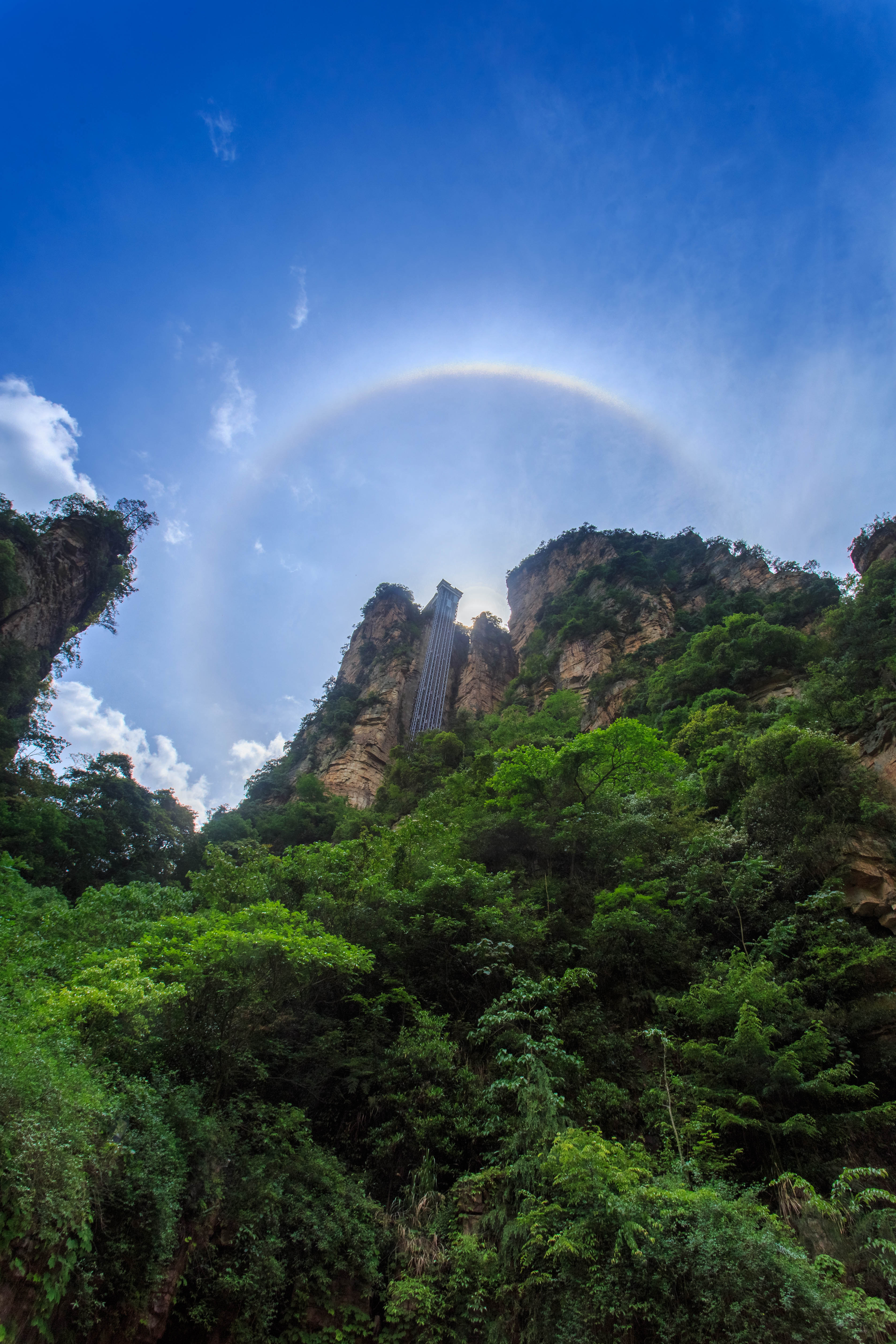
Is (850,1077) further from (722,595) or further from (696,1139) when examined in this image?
(722,595)

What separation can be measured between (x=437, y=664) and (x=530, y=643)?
9.14 meters

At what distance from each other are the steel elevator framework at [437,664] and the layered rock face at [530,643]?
681 mm

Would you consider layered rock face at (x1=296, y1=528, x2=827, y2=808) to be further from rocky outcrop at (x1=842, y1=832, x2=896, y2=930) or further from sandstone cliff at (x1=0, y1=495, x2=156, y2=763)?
rocky outcrop at (x1=842, y1=832, x2=896, y2=930)

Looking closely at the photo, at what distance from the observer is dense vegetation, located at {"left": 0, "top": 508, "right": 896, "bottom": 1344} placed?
14.3 feet

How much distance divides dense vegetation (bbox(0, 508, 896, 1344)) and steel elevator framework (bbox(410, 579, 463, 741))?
2135 centimetres

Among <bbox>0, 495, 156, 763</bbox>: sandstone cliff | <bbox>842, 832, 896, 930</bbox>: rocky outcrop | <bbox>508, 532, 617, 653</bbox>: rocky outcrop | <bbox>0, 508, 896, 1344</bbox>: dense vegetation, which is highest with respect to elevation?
<bbox>508, 532, 617, 653</bbox>: rocky outcrop

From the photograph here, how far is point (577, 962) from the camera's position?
9445mm

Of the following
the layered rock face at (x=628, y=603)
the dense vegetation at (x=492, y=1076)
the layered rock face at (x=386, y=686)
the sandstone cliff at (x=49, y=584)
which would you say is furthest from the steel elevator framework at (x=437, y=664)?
the dense vegetation at (x=492, y=1076)

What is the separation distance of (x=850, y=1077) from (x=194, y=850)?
19350 millimetres

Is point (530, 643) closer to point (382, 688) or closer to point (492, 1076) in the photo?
point (382, 688)

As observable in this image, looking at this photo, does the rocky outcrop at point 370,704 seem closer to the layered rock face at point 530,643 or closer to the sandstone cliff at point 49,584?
the layered rock face at point 530,643

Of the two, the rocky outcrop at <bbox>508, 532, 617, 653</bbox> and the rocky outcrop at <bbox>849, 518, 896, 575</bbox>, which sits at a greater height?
the rocky outcrop at <bbox>508, 532, 617, 653</bbox>

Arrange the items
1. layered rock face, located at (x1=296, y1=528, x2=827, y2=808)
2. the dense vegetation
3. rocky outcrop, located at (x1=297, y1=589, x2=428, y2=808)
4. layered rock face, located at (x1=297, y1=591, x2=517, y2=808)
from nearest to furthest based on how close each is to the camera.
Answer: the dense vegetation
layered rock face, located at (x1=296, y1=528, x2=827, y2=808)
rocky outcrop, located at (x1=297, y1=589, x2=428, y2=808)
layered rock face, located at (x1=297, y1=591, x2=517, y2=808)

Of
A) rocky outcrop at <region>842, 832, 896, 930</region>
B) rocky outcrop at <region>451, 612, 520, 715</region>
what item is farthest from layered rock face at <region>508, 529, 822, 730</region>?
rocky outcrop at <region>842, 832, 896, 930</region>
